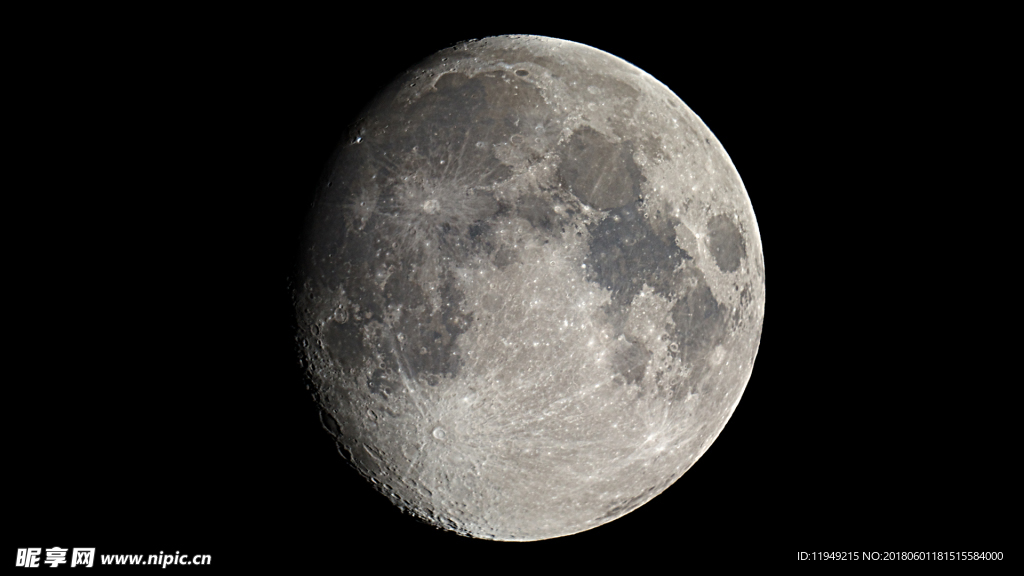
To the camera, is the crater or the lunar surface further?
the crater

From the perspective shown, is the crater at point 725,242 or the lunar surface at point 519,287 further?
the crater at point 725,242

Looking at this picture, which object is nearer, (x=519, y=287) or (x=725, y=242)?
(x=519, y=287)

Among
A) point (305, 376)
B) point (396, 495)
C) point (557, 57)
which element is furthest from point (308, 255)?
point (557, 57)

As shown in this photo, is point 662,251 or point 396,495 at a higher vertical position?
point 662,251

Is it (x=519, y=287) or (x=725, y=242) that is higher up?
(x=725, y=242)

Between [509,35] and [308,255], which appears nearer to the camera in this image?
[308,255]

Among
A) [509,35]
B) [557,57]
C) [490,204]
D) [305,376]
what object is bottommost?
[305,376]

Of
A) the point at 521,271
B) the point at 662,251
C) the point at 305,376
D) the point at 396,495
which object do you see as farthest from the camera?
the point at 396,495

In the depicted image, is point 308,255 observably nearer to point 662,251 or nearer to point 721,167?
Answer: point 662,251
